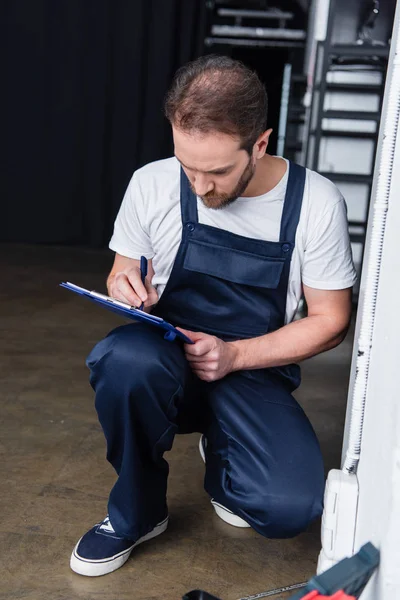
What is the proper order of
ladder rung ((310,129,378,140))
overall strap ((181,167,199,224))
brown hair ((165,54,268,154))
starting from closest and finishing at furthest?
1. brown hair ((165,54,268,154))
2. overall strap ((181,167,199,224))
3. ladder rung ((310,129,378,140))

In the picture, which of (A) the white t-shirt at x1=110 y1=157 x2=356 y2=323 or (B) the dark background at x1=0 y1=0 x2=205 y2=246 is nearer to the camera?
(A) the white t-shirt at x1=110 y1=157 x2=356 y2=323

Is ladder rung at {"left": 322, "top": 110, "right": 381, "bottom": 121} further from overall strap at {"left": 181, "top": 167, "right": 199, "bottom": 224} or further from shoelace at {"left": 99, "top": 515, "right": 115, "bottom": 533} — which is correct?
shoelace at {"left": 99, "top": 515, "right": 115, "bottom": 533}

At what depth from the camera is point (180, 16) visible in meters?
5.20

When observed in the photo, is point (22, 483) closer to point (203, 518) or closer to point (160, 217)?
point (203, 518)

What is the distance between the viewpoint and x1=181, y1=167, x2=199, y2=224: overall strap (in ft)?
5.71

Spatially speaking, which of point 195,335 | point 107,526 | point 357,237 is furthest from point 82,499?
point 357,237

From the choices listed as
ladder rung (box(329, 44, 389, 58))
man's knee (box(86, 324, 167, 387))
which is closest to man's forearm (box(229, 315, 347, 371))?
man's knee (box(86, 324, 167, 387))

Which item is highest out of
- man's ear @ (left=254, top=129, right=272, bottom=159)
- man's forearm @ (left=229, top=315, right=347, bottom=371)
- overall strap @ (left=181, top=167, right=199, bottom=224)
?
man's ear @ (left=254, top=129, right=272, bottom=159)

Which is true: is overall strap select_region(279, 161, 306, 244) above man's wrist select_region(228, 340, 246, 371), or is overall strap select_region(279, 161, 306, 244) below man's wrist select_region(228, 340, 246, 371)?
above

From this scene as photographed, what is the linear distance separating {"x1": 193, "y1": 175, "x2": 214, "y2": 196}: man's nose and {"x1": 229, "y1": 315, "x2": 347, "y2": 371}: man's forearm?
1.15 ft

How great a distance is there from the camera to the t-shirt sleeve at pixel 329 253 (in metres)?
1.67

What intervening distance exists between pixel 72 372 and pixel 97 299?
149cm

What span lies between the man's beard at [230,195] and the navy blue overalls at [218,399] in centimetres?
8

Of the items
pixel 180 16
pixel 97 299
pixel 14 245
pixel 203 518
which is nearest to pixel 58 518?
pixel 203 518
